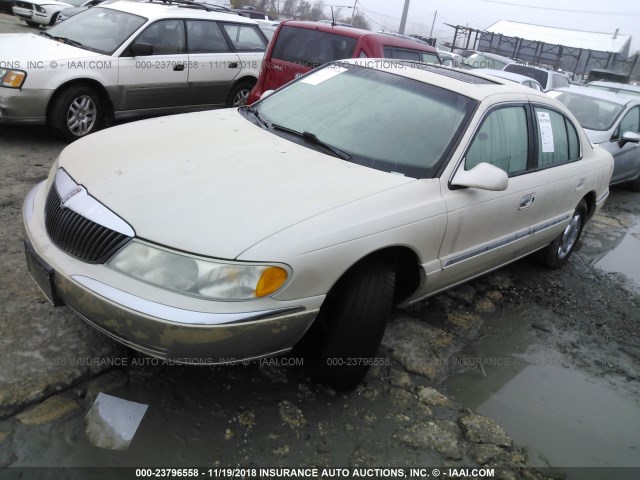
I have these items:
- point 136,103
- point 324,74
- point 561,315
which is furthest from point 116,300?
point 136,103

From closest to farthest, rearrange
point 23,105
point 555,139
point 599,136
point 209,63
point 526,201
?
point 526,201, point 555,139, point 23,105, point 209,63, point 599,136

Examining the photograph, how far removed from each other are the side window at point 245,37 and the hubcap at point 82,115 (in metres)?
2.39

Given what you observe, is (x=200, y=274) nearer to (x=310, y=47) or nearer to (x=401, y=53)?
(x=310, y=47)

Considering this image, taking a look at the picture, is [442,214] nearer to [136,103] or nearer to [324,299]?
[324,299]

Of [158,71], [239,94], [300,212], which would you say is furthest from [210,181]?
[239,94]

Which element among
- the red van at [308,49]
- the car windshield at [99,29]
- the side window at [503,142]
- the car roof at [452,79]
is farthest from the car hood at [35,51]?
the side window at [503,142]

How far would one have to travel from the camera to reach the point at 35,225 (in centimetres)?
264

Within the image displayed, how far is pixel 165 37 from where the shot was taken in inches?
263

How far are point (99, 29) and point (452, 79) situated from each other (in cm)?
479

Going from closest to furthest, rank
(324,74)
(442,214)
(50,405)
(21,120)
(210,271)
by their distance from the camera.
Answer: (210,271) < (50,405) < (442,214) < (324,74) < (21,120)

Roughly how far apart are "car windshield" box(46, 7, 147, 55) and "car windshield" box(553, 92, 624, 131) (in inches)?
238

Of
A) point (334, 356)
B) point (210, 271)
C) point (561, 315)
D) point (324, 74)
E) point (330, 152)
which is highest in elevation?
point (324, 74)

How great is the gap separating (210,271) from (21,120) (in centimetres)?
447

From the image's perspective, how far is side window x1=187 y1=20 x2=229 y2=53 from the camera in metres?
6.99
